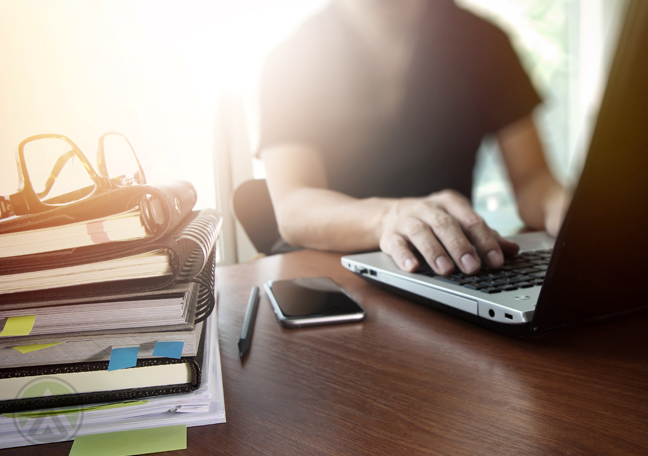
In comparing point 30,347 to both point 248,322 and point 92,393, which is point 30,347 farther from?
point 248,322

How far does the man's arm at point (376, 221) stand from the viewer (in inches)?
18.0

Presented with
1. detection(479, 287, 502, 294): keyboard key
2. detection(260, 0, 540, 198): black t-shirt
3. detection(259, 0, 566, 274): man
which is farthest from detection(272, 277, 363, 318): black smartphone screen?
detection(260, 0, 540, 198): black t-shirt

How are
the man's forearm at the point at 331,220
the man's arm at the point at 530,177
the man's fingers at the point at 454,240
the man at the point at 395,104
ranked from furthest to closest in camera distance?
the man at the point at 395,104 → the man's arm at the point at 530,177 → the man's forearm at the point at 331,220 → the man's fingers at the point at 454,240

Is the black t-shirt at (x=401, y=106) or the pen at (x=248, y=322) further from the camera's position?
the black t-shirt at (x=401, y=106)

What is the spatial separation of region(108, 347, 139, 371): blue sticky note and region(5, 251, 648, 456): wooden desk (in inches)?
1.8

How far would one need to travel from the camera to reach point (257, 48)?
2.04 meters

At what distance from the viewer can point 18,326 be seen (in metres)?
0.23

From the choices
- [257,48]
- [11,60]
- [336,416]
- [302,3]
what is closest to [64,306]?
[336,416]

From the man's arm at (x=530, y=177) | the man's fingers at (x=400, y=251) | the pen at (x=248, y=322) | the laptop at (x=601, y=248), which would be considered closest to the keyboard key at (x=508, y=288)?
the laptop at (x=601, y=248)

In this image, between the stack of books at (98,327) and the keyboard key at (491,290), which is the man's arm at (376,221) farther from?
the stack of books at (98,327)

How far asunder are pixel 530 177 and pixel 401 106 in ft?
1.30

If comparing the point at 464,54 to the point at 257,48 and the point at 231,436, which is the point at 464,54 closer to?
the point at 257,48

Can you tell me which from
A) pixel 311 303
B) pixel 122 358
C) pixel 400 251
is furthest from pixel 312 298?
pixel 122 358

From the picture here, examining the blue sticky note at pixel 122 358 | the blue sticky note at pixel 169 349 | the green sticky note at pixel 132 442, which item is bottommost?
the green sticky note at pixel 132 442
